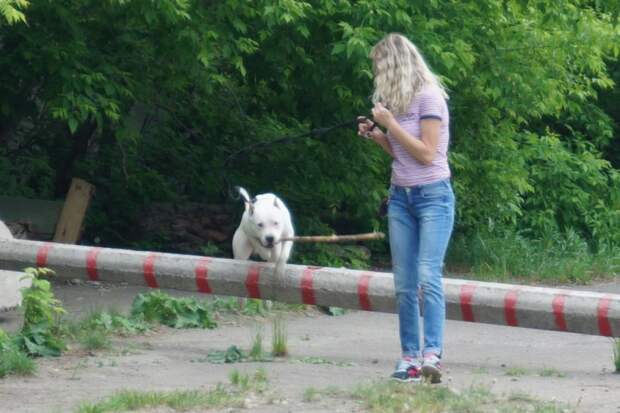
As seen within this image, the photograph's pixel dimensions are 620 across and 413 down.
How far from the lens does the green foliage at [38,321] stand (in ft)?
22.9

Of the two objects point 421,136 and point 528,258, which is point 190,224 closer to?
point 528,258

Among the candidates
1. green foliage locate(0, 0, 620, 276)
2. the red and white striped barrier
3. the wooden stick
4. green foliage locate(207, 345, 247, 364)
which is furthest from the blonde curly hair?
green foliage locate(0, 0, 620, 276)

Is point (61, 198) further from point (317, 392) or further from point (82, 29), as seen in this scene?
point (317, 392)

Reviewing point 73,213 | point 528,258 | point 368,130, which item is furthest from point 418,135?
point 528,258

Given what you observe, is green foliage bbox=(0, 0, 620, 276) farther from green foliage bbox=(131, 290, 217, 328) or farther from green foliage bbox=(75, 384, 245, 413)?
green foliage bbox=(75, 384, 245, 413)

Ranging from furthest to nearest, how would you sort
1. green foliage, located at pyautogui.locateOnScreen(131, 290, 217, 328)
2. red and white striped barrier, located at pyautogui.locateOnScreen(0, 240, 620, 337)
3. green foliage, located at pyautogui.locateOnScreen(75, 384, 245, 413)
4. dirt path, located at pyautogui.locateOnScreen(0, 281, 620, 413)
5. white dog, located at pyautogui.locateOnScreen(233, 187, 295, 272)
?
green foliage, located at pyautogui.locateOnScreen(131, 290, 217, 328), white dog, located at pyautogui.locateOnScreen(233, 187, 295, 272), red and white striped barrier, located at pyautogui.locateOnScreen(0, 240, 620, 337), dirt path, located at pyautogui.locateOnScreen(0, 281, 620, 413), green foliage, located at pyautogui.locateOnScreen(75, 384, 245, 413)

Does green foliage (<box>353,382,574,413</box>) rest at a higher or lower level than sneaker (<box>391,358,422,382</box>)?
lower

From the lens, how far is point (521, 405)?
563 cm

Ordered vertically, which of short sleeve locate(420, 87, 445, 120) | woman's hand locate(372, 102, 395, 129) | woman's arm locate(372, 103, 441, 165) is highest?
short sleeve locate(420, 87, 445, 120)

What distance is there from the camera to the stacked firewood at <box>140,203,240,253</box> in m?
13.3

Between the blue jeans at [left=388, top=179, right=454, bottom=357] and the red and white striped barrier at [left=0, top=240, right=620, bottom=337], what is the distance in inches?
28.8

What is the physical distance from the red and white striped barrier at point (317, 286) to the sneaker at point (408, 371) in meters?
0.81

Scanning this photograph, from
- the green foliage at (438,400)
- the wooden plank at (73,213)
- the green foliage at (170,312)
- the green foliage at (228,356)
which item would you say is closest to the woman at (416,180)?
the green foliage at (438,400)

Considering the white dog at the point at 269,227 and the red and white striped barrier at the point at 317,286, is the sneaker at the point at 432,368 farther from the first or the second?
the white dog at the point at 269,227
